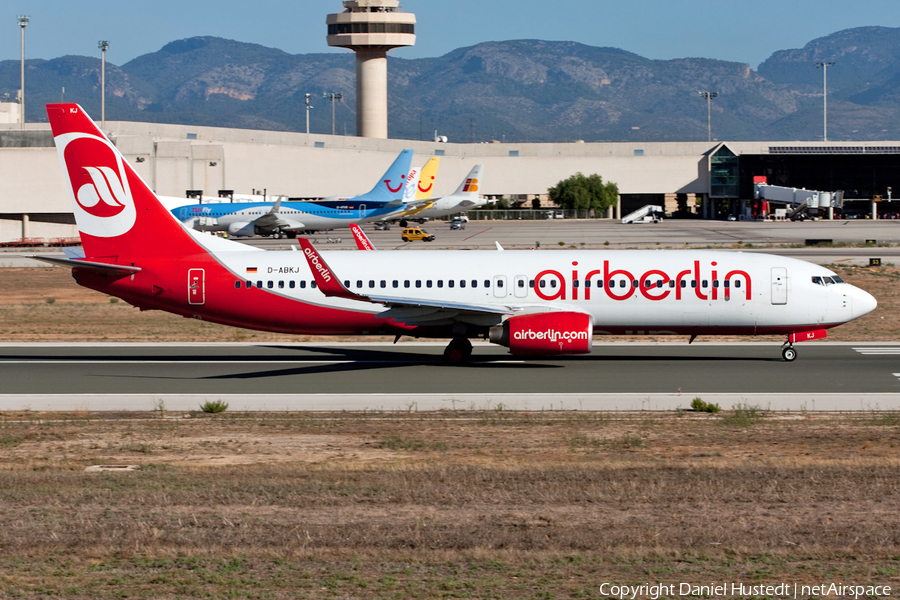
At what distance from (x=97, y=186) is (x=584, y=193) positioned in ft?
462

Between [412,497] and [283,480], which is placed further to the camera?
[283,480]

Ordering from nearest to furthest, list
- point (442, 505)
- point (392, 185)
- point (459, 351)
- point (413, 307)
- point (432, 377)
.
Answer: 1. point (442, 505)
2. point (432, 377)
3. point (413, 307)
4. point (459, 351)
5. point (392, 185)

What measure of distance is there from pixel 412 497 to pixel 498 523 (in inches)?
76.5

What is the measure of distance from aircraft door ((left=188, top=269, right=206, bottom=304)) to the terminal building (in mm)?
110546

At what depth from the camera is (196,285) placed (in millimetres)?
31250

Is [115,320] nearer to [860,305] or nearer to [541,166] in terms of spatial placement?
[860,305]

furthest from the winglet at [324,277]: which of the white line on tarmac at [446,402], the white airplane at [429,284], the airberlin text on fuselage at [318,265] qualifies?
the white line on tarmac at [446,402]

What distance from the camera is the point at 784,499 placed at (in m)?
14.8

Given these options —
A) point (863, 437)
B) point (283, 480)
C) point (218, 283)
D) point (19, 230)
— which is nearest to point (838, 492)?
point (863, 437)

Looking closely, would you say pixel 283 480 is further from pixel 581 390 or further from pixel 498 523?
pixel 581 390

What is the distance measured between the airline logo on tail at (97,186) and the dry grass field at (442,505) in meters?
10.6

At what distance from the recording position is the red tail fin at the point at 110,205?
31016 millimetres
